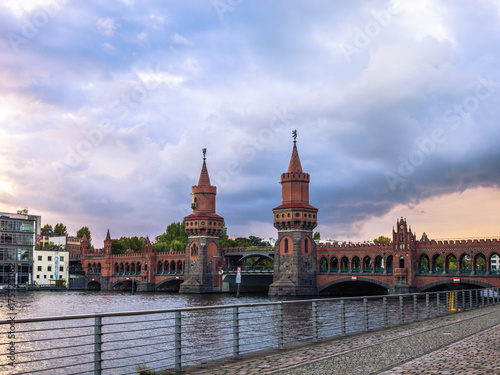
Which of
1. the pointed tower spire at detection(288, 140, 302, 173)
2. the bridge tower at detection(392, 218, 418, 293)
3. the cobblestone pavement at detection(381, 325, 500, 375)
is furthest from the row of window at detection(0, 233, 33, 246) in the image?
the cobblestone pavement at detection(381, 325, 500, 375)

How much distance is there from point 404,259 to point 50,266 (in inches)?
3463

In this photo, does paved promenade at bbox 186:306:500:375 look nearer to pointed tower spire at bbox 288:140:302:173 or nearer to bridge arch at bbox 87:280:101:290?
pointed tower spire at bbox 288:140:302:173

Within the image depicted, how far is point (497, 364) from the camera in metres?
12.7

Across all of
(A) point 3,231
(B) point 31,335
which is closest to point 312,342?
(B) point 31,335

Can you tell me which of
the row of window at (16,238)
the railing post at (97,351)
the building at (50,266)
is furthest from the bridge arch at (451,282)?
the building at (50,266)

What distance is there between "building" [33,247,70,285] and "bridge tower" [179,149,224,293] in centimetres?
4367

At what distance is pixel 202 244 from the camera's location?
340 ft

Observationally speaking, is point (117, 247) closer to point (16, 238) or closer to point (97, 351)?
point (16, 238)

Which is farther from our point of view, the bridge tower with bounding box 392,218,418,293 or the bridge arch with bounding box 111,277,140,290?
the bridge arch with bounding box 111,277,140,290

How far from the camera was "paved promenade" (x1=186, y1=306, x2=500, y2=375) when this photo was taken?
39.3ft

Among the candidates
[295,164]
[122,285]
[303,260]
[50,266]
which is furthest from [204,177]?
[50,266]

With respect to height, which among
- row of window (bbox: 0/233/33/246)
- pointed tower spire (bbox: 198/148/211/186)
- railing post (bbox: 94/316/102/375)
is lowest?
railing post (bbox: 94/316/102/375)

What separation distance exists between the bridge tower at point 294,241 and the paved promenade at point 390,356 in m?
69.7

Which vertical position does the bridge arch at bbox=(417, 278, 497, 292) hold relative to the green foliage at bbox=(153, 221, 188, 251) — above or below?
below
